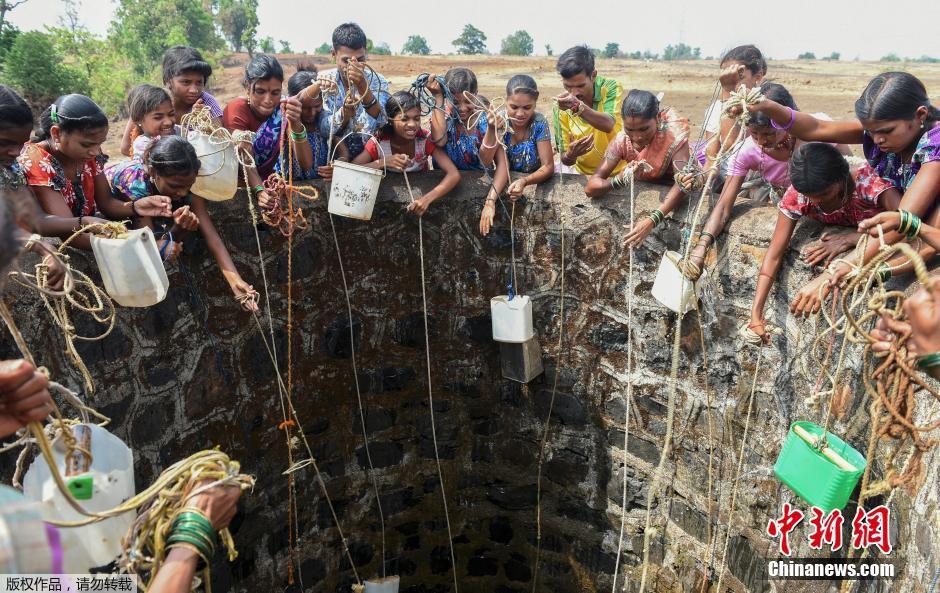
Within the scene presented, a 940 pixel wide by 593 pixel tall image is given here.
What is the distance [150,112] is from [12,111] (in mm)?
860

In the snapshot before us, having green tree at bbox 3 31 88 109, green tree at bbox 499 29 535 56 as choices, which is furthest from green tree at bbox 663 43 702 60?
green tree at bbox 3 31 88 109

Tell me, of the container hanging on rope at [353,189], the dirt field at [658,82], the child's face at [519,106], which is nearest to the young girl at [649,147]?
the child's face at [519,106]

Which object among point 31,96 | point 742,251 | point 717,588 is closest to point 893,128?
point 742,251

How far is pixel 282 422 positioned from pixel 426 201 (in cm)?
157

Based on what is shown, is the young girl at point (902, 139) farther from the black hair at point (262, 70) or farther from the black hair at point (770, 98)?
the black hair at point (262, 70)

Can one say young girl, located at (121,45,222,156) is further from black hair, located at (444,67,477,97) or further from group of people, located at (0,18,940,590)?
black hair, located at (444,67,477,97)

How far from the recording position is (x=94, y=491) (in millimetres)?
2371

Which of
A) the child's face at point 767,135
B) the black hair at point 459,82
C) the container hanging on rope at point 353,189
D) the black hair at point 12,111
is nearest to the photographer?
the black hair at point 12,111

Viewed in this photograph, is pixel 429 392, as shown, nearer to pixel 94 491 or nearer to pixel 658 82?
pixel 94 491

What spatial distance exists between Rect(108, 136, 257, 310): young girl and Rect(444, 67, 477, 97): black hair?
152 centimetres

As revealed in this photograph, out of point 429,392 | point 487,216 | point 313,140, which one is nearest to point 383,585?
point 429,392

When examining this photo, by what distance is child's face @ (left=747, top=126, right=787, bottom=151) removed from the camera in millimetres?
3215

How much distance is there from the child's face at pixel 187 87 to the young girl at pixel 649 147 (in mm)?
2265

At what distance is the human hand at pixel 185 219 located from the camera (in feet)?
10.7
